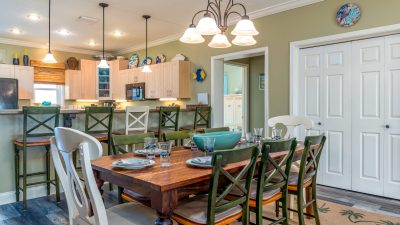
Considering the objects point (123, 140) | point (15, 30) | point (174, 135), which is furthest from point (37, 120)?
point (15, 30)

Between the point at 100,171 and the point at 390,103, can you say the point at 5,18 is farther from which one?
the point at 390,103

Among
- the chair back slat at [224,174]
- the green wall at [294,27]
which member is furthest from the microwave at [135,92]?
the chair back slat at [224,174]

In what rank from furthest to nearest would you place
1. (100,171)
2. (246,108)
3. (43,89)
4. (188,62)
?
(43,89) < (246,108) < (188,62) < (100,171)

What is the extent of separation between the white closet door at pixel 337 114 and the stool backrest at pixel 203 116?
208cm

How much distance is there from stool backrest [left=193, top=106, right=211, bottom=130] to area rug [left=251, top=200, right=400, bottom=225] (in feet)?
7.81

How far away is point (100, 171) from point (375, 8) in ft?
11.9

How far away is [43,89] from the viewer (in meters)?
7.36

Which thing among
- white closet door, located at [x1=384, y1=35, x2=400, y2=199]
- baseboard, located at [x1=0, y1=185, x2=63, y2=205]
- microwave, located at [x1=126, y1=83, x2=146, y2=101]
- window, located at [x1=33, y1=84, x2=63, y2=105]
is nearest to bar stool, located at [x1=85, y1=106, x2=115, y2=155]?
baseboard, located at [x1=0, y1=185, x2=63, y2=205]

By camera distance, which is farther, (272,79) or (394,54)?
(272,79)

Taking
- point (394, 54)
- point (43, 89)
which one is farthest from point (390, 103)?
point (43, 89)

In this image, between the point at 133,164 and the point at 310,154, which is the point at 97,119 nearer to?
the point at 133,164

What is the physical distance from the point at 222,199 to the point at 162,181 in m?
0.43

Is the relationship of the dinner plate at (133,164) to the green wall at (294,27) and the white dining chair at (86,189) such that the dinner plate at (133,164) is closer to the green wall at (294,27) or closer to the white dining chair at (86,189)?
the white dining chair at (86,189)

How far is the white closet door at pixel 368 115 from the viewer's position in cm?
359
